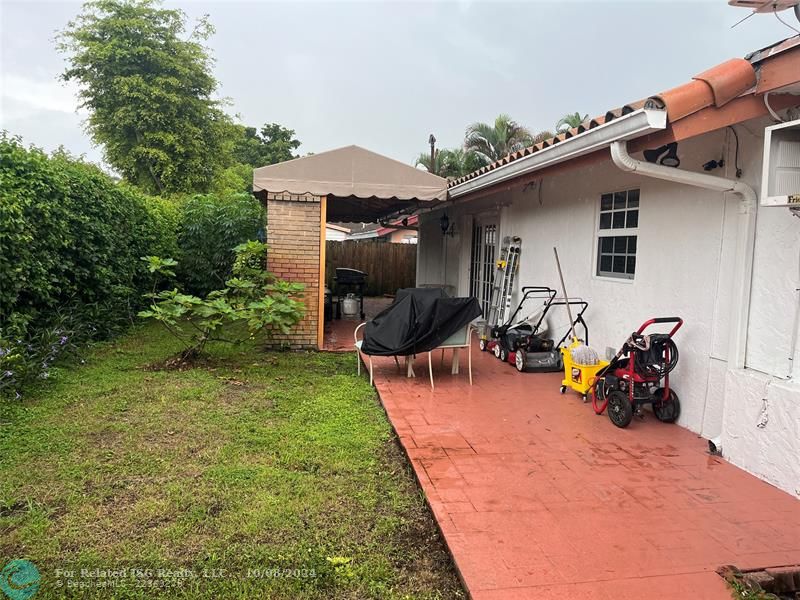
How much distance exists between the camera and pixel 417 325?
19.2 feet

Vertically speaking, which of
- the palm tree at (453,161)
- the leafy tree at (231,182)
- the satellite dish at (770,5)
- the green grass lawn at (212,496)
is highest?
the palm tree at (453,161)

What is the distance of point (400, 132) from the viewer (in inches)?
1163

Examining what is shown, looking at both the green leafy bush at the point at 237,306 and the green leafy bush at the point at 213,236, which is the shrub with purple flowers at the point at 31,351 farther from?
the green leafy bush at the point at 213,236

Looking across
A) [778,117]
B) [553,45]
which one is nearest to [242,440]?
[778,117]

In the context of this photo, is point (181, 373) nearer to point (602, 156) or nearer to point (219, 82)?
point (602, 156)

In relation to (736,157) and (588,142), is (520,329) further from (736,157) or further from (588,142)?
(736,157)

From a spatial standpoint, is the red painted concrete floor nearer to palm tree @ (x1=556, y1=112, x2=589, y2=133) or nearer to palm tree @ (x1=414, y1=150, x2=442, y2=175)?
palm tree @ (x1=556, y1=112, x2=589, y2=133)

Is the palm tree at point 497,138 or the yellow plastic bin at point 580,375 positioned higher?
the palm tree at point 497,138

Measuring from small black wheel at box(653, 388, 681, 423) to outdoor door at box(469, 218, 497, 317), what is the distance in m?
5.17

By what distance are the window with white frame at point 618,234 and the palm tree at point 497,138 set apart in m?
17.3

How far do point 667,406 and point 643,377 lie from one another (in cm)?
54

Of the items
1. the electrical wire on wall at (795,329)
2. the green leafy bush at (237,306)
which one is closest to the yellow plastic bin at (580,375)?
the electrical wire on wall at (795,329)

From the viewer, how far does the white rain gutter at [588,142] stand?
11.9 ft

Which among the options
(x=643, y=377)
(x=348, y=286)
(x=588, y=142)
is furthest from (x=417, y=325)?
(x=348, y=286)
